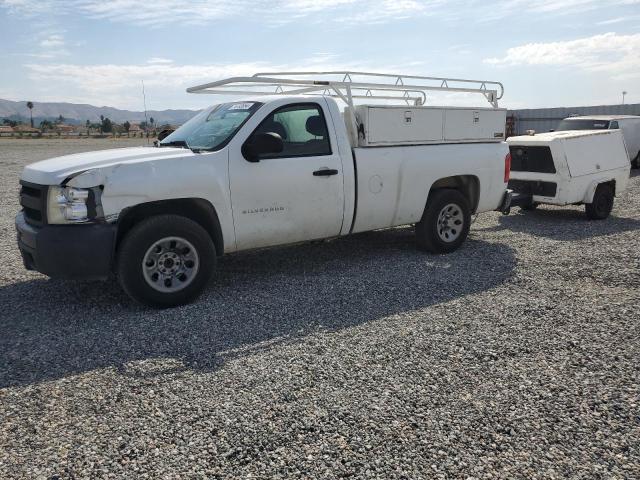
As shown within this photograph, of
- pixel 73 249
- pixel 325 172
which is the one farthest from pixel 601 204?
pixel 73 249

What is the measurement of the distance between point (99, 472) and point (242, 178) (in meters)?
3.30

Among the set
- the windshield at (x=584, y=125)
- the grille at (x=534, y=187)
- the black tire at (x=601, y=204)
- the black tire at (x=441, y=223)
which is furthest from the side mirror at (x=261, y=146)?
the windshield at (x=584, y=125)

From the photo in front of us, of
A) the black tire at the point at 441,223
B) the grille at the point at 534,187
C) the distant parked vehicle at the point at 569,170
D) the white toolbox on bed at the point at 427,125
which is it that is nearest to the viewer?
the white toolbox on bed at the point at 427,125

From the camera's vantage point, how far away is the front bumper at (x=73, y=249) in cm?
485

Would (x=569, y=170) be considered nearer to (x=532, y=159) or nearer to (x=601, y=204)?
(x=532, y=159)

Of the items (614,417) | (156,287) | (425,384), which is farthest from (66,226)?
(614,417)

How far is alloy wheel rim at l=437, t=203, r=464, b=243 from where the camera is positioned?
745cm

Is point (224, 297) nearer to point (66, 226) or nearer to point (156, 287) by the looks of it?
point (156, 287)

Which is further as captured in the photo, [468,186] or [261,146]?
[468,186]

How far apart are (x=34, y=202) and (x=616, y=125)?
16.5 metres

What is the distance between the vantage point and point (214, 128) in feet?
19.7

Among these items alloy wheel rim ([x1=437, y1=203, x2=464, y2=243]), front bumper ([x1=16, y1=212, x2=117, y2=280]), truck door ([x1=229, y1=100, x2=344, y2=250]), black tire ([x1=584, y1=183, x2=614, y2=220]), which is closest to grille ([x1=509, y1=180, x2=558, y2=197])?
black tire ([x1=584, y1=183, x2=614, y2=220])

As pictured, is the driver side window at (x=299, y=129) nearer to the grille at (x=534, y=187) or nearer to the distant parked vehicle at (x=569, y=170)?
the distant parked vehicle at (x=569, y=170)

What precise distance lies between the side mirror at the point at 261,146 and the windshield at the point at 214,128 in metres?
0.23
